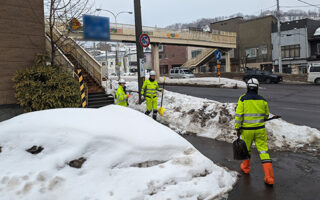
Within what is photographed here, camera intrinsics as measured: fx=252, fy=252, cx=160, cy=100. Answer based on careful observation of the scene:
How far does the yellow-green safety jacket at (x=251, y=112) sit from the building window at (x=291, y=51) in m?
39.5

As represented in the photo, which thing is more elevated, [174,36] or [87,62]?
[174,36]

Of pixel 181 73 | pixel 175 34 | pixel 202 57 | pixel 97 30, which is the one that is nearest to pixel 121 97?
pixel 97 30

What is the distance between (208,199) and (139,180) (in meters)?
1.01

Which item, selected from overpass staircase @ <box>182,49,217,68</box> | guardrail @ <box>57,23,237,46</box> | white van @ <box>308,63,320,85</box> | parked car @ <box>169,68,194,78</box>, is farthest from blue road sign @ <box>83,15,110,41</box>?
overpass staircase @ <box>182,49,217,68</box>

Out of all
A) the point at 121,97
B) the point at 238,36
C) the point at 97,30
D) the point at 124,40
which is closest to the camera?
the point at 121,97

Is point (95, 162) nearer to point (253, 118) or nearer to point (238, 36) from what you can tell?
point (253, 118)

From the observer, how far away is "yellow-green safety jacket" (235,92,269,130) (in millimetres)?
4379

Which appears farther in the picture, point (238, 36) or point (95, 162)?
point (238, 36)

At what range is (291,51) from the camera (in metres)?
39.2

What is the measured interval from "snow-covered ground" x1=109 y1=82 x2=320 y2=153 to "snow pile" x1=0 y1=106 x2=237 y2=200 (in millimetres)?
2948

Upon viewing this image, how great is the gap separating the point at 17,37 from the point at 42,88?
1.94m

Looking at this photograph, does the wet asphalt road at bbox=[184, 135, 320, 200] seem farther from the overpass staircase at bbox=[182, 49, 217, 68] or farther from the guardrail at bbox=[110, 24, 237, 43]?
the overpass staircase at bbox=[182, 49, 217, 68]

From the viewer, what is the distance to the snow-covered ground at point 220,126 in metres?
6.12

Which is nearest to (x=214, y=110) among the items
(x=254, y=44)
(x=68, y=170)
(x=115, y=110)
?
(x=115, y=110)
